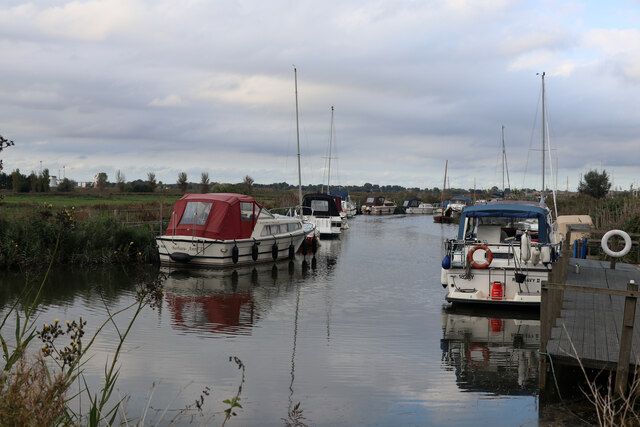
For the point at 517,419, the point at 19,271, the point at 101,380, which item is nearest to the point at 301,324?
the point at 101,380

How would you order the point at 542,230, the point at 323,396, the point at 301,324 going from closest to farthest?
the point at 323,396
the point at 301,324
the point at 542,230

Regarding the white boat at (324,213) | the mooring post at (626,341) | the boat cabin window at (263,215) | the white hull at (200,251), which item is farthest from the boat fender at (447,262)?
the white boat at (324,213)

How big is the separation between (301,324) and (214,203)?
1002 cm

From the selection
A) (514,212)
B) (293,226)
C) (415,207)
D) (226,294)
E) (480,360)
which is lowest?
(480,360)

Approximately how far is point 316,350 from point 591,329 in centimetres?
498

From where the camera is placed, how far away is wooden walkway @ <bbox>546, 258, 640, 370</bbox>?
8344mm

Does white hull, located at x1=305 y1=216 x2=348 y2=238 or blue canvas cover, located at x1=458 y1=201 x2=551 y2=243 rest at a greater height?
blue canvas cover, located at x1=458 y1=201 x2=551 y2=243

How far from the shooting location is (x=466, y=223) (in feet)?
58.6

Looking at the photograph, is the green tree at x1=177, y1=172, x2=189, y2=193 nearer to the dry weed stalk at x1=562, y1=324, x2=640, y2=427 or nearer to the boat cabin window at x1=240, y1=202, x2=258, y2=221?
the boat cabin window at x1=240, y1=202, x2=258, y2=221

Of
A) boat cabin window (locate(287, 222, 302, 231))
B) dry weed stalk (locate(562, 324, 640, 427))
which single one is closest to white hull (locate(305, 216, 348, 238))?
boat cabin window (locate(287, 222, 302, 231))

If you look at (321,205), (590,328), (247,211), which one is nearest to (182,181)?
(321,205)

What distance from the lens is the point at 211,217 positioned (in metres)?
23.5

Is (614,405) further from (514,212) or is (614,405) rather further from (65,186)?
(65,186)

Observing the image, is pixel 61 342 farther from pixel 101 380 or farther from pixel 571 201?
pixel 571 201
